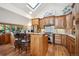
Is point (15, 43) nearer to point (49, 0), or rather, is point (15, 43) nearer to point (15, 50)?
point (15, 50)

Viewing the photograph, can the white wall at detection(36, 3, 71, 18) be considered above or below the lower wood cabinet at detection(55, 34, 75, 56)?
above

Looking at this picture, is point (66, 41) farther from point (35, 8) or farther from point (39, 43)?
point (35, 8)

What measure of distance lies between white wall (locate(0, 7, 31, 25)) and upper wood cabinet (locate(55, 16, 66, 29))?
27.1 inches

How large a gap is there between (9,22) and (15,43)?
Answer: 0.55 m

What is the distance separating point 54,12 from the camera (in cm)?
276

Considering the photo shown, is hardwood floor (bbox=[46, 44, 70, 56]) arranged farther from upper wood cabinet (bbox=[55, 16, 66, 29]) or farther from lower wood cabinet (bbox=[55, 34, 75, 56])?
upper wood cabinet (bbox=[55, 16, 66, 29])

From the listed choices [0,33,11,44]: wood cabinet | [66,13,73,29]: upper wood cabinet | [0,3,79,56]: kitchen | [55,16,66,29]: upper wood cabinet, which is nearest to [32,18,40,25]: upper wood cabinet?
[0,3,79,56]: kitchen

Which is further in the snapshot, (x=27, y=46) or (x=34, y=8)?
(x=27, y=46)

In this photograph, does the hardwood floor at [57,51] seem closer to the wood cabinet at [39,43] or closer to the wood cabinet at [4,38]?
the wood cabinet at [39,43]

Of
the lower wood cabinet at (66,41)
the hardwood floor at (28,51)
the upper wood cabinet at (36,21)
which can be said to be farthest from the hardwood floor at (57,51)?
the upper wood cabinet at (36,21)

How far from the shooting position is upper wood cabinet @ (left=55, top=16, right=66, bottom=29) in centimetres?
280

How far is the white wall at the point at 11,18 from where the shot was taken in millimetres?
2579

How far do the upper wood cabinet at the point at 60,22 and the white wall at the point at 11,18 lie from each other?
689mm

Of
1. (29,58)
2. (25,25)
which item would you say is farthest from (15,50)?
(25,25)
